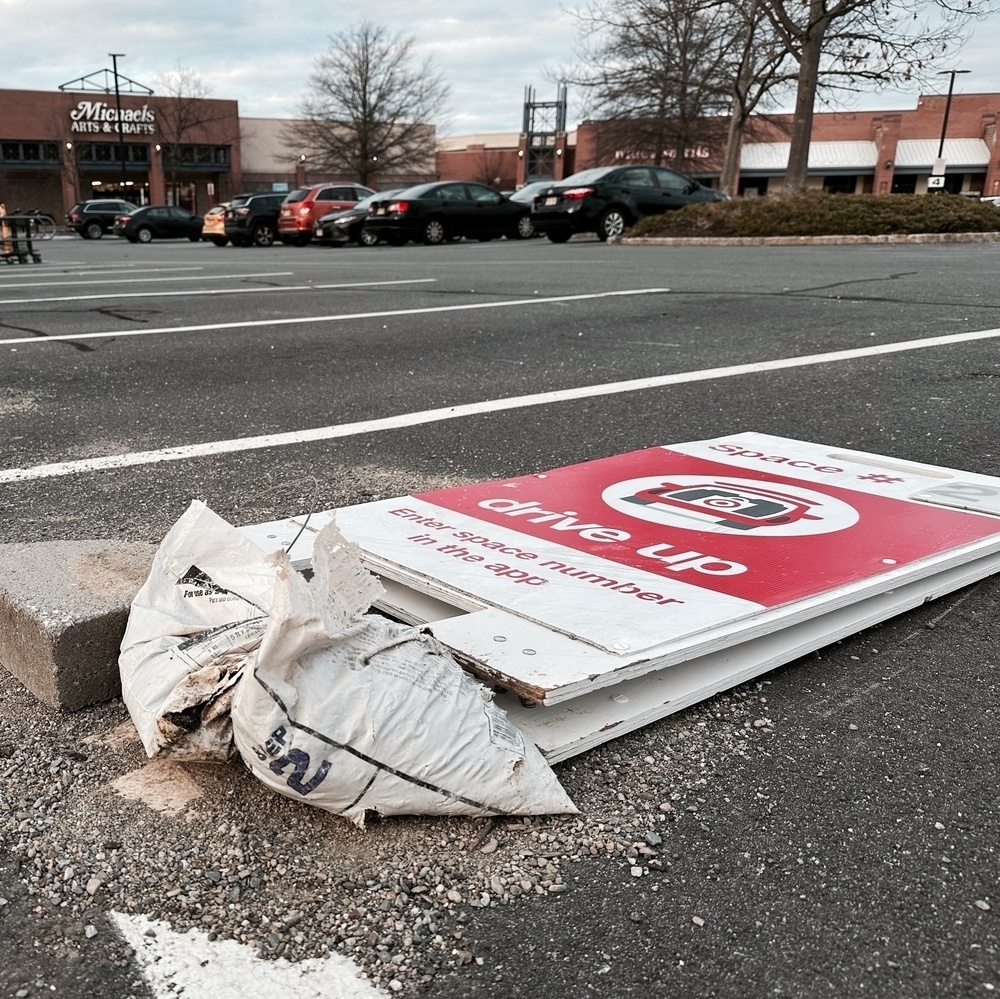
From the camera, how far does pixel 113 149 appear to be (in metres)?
57.4

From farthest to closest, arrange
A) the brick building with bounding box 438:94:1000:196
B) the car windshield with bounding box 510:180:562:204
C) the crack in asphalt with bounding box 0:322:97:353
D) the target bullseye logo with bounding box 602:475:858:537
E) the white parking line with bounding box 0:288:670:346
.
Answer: the brick building with bounding box 438:94:1000:196
the car windshield with bounding box 510:180:562:204
the white parking line with bounding box 0:288:670:346
the crack in asphalt with bounding box 0:322:97:353
the target bullseye logo with bounding box 602:475:858:537

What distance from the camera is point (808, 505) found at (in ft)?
10.2

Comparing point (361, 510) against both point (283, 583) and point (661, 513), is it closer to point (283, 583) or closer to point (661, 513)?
point (661, 513)

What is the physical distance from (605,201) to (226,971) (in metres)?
20.0

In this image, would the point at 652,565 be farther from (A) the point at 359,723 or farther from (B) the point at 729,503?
(A) the point at 359,723

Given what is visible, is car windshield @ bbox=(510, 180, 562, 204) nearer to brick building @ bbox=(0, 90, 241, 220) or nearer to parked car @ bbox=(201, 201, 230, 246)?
parked car @ bbox=(201, 201, 230, 246)

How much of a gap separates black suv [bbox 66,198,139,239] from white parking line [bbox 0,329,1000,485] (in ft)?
127

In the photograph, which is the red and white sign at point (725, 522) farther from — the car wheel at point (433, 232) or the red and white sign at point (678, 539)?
the car wheel at point (433, 232)

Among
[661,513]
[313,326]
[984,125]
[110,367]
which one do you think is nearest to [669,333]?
[313,326]

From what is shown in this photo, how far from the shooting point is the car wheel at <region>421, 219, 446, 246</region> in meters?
22.0

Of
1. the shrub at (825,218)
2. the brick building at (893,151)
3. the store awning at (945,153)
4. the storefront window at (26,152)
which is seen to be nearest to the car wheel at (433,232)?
the shrub at (825,218)

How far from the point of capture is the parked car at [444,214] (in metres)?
21.7

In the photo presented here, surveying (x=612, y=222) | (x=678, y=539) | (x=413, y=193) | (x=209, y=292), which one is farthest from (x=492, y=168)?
(x=678, y=539)

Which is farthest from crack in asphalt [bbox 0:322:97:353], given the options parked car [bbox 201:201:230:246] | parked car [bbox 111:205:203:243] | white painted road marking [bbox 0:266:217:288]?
parked car [bbox 111:205:203:243]
